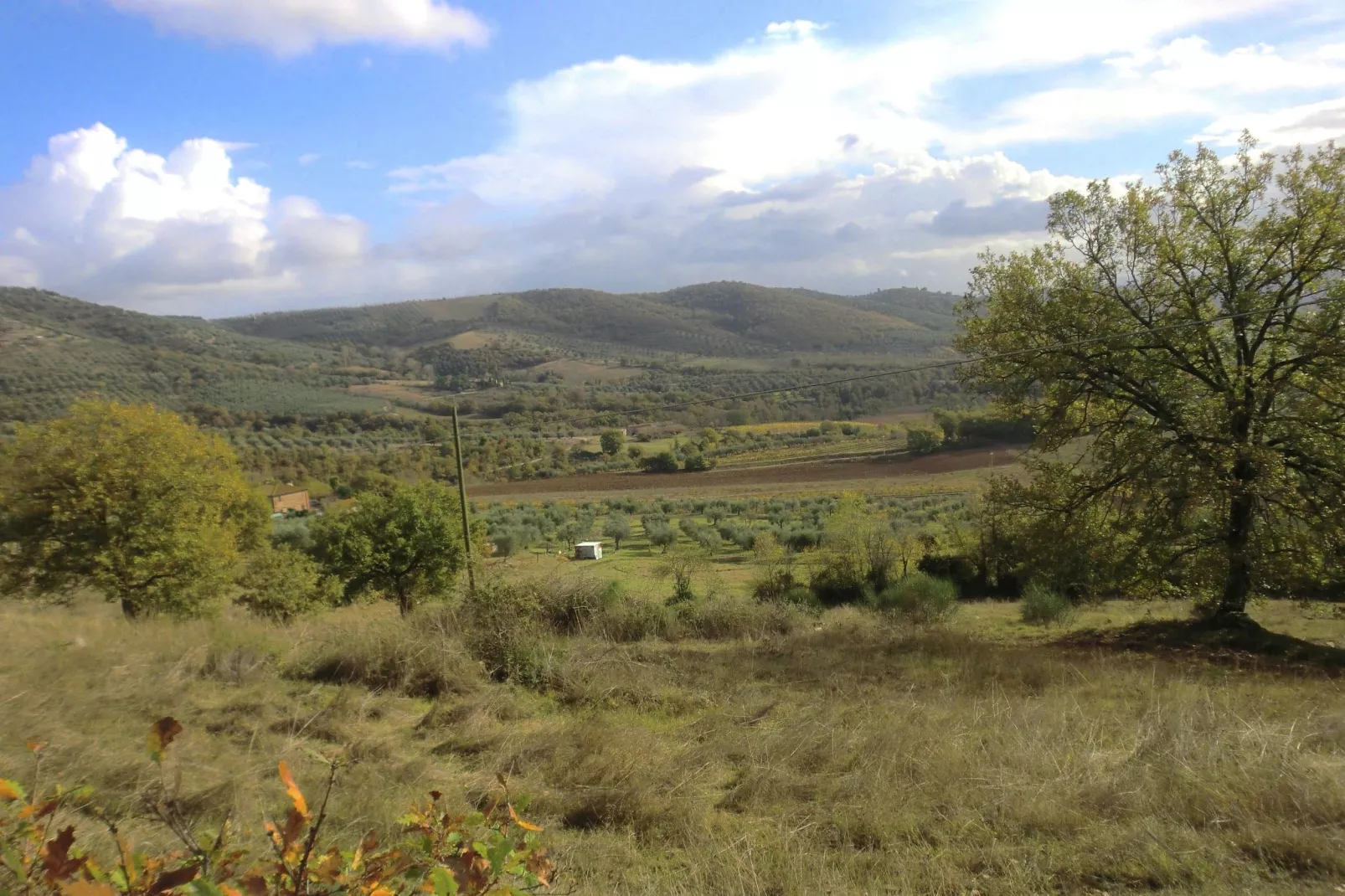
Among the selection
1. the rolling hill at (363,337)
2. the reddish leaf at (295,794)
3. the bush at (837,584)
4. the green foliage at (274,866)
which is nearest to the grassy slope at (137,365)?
the rolling hill at (363,337)

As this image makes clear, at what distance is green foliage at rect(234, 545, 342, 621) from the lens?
808 inches

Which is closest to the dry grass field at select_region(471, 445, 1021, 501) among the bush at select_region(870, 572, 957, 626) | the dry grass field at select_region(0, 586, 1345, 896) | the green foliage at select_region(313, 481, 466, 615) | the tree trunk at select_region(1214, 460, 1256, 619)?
the bush at select_region(870, 572, 957, 626)

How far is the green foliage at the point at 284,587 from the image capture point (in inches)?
808

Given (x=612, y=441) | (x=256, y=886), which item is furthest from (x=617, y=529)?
(x=256, y=886)

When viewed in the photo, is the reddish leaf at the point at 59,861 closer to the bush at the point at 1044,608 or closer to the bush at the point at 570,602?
the bush at the point at 570,602

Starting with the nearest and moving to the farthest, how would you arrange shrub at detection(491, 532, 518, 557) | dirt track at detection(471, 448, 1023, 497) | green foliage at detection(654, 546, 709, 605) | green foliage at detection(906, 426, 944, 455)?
green foliage at detection(654, 546, 709, 605)
shrub at detection(491, 532, 518, 557)
dirt track at detection(471, 448, 1023, 497)
green foliage at detection(906, 426, 944, 455)

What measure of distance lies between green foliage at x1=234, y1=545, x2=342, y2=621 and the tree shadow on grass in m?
18.4

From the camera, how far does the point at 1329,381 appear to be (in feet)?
43.4

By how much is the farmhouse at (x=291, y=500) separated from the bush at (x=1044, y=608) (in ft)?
115

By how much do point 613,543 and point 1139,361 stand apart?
2844 cm

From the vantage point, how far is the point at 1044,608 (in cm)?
1908

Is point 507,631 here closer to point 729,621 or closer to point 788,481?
point 729,621

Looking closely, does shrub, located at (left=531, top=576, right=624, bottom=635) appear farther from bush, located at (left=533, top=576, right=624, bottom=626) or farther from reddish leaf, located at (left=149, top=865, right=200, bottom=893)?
reddish leaf, located at (left=149, top=865, right=200, bottom=893)

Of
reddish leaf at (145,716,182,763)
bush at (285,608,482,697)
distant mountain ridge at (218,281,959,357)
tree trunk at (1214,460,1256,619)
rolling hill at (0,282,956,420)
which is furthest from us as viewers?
distant mountain ridge at (218,281,959,357)
